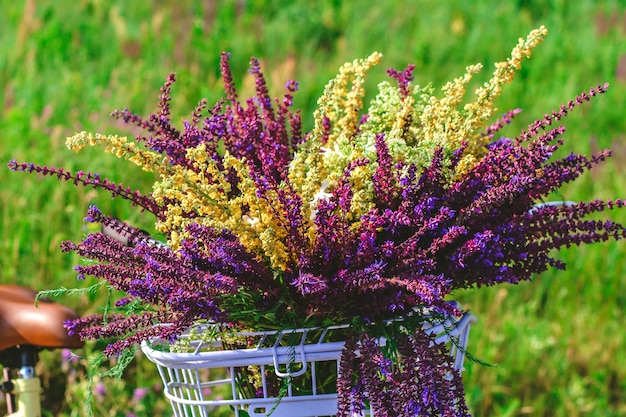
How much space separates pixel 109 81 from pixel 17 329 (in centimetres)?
373

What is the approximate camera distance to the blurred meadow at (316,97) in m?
3.99

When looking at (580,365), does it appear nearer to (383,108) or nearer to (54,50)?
(383,108)

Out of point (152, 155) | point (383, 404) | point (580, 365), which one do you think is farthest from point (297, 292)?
point (580, 365)

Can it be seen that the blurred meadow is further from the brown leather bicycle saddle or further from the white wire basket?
the white wire basket

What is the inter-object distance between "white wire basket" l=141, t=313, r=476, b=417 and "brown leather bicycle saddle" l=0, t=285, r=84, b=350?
460 millimetres

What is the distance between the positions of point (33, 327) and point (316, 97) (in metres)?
3.48

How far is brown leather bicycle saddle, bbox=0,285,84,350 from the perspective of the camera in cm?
206

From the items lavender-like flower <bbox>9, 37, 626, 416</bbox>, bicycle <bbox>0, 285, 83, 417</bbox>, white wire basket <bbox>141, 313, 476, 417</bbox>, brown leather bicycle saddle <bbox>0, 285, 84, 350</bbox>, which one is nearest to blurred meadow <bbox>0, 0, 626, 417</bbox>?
bicycle <bbox>0, 285, 83, 417</bbox>

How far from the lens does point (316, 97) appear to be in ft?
17.5

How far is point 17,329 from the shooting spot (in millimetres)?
2074

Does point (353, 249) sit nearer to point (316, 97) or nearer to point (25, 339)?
point (25, 339)

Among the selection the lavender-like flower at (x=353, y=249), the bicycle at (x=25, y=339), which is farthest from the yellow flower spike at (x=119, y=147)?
the bicycle at (x=25, y=339)

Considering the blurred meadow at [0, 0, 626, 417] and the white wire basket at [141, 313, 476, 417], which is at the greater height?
the blurred meadow at [0, 0, 626, 417]

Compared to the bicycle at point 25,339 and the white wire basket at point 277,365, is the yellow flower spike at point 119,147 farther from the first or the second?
the bicycle at point 25,339
